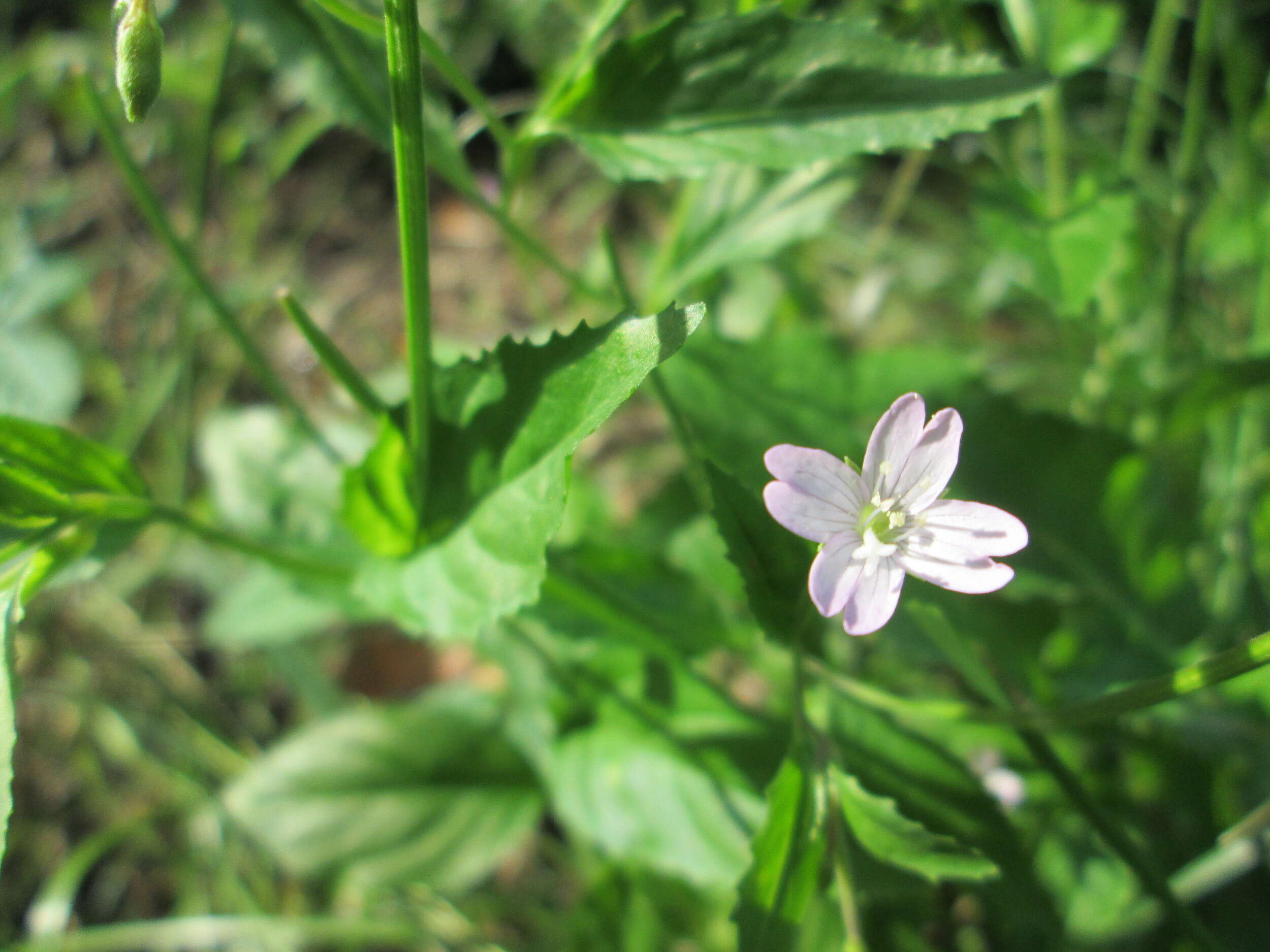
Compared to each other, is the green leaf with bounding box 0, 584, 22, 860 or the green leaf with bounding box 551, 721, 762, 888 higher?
the green leaf with bounding box 0, 584, 22, 860

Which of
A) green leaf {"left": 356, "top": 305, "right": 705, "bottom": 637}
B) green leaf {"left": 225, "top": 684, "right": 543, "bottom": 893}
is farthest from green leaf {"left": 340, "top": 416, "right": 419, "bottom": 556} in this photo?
green leaf {"left": 225, "top": 684, "right": 543, "bottom": 893}

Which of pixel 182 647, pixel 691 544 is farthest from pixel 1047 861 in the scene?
pixel 182 647

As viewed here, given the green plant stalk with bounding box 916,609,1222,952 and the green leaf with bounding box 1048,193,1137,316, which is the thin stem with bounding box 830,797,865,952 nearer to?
the green plant stalk with bounding box 916,609,1222,952

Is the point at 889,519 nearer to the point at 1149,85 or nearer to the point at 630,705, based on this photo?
the point at 630,705

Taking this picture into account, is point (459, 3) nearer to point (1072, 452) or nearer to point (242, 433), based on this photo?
point (242, 433)

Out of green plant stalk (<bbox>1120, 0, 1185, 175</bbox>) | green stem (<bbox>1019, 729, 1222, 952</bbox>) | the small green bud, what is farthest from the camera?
green plant stalk (<bbox>1120, 0, 1185, 175</bbox>)

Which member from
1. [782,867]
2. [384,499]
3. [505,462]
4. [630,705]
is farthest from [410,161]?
[630,705]
